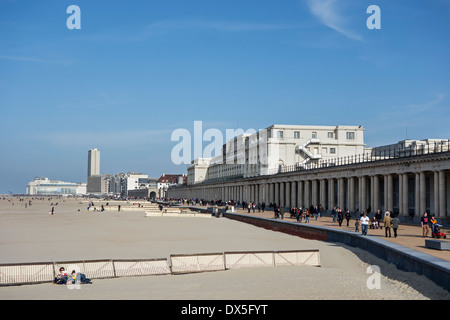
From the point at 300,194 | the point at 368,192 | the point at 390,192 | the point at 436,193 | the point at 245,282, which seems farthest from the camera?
the point at 300,194

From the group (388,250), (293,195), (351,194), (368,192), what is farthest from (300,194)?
(388,250)

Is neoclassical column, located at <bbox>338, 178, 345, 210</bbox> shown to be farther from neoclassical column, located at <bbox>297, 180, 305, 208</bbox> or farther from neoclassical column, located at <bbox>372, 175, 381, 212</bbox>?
neoclassical column, located at <bbox>297, 180, 305, 208</bbox>

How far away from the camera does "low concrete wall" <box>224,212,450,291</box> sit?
15.0m

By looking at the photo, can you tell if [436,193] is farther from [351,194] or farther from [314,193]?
[314,193]

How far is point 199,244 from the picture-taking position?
31828mm

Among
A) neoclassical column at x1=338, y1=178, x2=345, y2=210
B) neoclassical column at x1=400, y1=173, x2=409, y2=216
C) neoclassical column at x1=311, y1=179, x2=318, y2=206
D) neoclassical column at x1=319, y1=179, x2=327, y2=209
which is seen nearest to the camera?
neoclassical column at x1=400, y1=173, x2=409, y2=216

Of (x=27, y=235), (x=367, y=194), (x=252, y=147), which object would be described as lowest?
(x=27, y=235)

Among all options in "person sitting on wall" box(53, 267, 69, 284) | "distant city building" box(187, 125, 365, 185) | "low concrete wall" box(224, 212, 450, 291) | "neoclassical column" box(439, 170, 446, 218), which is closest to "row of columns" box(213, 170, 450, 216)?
"neoclassical column" box(439, 170, 446, 218)

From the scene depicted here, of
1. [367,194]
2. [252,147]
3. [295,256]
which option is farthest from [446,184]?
[252,147]

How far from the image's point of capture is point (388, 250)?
820 inches

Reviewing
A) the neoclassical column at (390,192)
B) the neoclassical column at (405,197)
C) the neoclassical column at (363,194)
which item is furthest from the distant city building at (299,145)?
the neoclassical column at (405,197)
